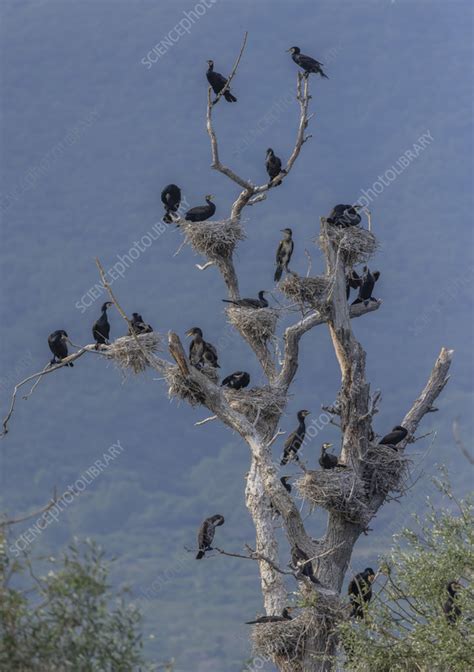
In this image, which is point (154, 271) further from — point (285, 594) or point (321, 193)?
point (285, 594)

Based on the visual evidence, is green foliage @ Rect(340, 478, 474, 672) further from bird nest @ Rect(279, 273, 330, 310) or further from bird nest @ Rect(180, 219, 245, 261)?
bird nest @ Rect(180, 219, 245, 261)

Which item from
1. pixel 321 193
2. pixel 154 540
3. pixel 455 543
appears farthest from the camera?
pixel 321 193

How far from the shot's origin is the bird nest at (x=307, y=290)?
1916cm

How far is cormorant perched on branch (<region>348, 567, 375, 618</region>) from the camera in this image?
17331 mm

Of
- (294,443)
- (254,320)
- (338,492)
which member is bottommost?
(338,492)

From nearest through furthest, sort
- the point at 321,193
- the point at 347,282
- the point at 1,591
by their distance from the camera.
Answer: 1. the point at 1,591
2. the point at 347,282
3. the point at 321,193

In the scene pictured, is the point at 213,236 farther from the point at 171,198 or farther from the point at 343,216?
the point at 171,198

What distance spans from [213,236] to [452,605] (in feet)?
23.4

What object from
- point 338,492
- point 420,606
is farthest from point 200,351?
point 420,606

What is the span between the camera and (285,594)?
18.8m

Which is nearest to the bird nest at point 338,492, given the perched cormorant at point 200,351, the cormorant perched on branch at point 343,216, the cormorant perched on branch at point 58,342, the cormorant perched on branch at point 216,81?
the cormorant perched on branch at point 343,216

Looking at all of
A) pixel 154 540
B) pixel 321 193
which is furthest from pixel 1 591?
pixel 321 193

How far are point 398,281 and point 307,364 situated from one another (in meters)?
28.3

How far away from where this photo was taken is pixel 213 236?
67.9 feet
